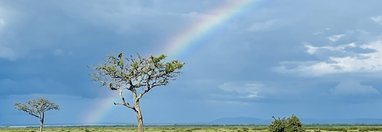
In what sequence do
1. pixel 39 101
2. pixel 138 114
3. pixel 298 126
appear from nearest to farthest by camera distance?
pixel 138 114 → pixel 298 126 → pixel 39 101

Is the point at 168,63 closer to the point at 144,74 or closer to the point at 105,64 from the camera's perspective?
the point at 144,74

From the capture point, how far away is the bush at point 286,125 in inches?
2149

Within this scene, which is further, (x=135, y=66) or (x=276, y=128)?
(x=276, y=128)

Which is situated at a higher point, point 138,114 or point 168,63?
point 168,63

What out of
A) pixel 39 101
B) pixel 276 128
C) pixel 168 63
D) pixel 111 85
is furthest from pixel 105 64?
pixel 39 101

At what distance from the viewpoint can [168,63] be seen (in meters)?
42.2

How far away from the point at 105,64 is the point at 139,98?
395 centimetres

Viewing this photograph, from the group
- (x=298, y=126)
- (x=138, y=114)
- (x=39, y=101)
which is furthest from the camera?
(x=39, y=101)

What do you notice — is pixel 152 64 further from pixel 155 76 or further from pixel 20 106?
pixel 20 106

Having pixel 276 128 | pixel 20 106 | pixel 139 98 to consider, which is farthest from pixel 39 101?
pixel 139 98

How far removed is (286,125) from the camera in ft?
179

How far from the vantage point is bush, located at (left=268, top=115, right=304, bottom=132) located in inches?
2149

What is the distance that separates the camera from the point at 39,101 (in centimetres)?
9275

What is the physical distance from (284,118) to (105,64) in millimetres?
22087
